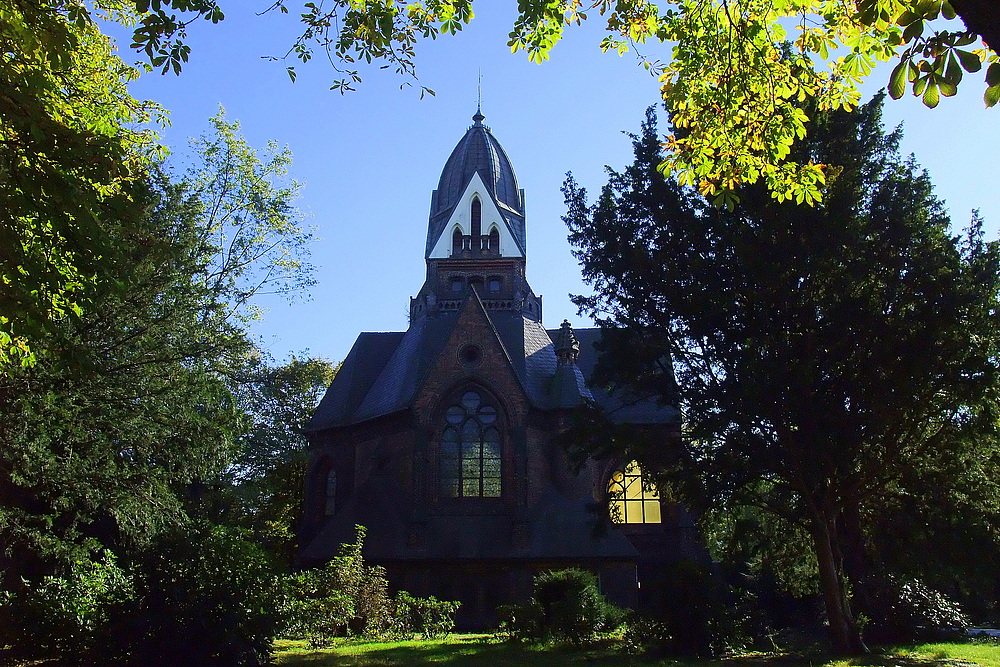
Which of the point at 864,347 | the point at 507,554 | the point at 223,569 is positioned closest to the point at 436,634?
the point at 507,554

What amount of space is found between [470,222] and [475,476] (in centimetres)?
1512

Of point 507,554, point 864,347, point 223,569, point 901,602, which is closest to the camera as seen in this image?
point 223,569

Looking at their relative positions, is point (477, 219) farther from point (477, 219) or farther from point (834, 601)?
point (834, 601)

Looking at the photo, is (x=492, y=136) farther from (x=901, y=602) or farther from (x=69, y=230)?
(x=69, y=230)

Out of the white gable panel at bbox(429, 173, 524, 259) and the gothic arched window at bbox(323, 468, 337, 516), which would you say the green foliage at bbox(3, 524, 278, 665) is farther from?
the white gable panel at bbox(429, 173, 524, 259)

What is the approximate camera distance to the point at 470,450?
2845 centimetres

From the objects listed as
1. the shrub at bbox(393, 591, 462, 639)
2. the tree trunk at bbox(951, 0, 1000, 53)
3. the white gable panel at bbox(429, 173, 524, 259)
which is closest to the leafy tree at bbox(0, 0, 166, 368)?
the tree trunk at bbox(951, 0, 1000, 53)

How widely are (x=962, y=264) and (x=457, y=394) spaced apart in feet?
55.1

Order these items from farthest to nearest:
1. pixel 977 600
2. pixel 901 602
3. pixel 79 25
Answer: pixel 977 600 < pixel 901 602 < pixel 79 25

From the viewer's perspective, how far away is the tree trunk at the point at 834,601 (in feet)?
51.3

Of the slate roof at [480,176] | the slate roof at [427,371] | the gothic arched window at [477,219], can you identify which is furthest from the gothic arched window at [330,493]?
the gothic arched window at [477,219]

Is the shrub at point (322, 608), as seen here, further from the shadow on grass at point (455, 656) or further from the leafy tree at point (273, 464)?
the leafy tree at point (273, 464)

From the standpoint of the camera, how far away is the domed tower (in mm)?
37531

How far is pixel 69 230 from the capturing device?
7.71m
